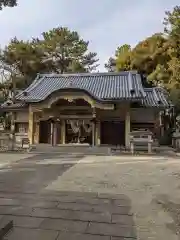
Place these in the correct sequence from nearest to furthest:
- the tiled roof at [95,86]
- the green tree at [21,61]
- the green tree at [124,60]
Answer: the tiled roof at [95,86], the green tree at [124,60], the green tree at [21,61]

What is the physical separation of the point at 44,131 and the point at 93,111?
14.3 ft

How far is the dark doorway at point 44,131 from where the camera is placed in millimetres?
21312

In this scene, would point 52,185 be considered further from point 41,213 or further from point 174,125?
point 174,125

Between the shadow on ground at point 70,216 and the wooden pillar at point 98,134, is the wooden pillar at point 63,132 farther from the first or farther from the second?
the shadow on ground at point 70,216

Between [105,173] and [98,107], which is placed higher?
[98,107]

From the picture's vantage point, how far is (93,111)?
19391 mm

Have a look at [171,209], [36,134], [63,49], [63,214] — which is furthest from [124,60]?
[63,214]

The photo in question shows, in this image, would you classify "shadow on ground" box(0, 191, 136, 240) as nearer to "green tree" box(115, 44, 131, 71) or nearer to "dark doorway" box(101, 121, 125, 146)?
"dark doorway" box(101, 121, 125, 146)

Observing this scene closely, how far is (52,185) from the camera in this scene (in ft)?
21.0

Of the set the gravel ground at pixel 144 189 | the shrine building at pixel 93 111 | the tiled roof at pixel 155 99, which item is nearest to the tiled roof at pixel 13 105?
the shrine building at pixel 93 111

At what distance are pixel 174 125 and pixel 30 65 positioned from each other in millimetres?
18142

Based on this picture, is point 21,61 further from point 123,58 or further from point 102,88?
point 102,88

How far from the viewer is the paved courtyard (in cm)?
365

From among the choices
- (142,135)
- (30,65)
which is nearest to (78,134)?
(142,135)
